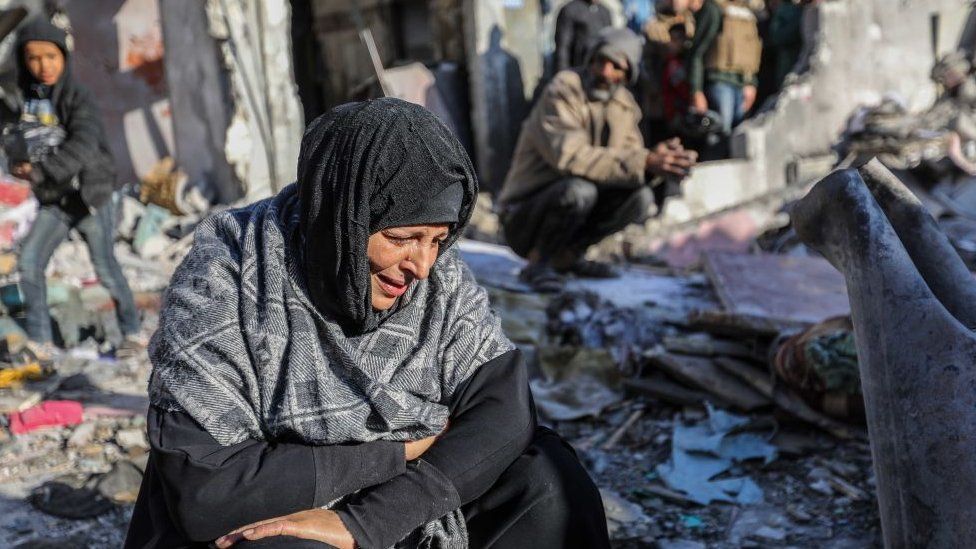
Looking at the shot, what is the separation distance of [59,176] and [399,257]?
124 inches

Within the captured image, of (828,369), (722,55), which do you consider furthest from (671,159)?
(722,55)

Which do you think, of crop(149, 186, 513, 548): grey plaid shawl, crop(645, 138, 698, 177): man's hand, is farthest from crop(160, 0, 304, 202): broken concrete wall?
crop(149, 186, 513, 548): grey plaid shawl

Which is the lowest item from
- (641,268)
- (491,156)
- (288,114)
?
(641,268)

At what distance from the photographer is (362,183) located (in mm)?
1644

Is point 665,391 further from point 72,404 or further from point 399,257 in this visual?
point 72,404

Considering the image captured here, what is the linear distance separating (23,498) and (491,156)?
670 centimetres

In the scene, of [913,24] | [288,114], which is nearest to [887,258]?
[288,114]

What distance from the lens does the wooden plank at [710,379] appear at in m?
3.61

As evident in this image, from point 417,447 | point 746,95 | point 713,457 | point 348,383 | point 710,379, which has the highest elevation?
point 746,95

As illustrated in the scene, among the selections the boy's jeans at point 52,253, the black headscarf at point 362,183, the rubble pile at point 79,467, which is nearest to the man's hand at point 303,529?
the black headscarf at point 362,183

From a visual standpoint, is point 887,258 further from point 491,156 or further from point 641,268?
point 491,156

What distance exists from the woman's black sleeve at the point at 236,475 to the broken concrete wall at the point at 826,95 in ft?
19.7

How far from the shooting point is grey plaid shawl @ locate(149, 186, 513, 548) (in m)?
1.68

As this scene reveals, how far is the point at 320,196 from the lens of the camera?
66.2 inches
